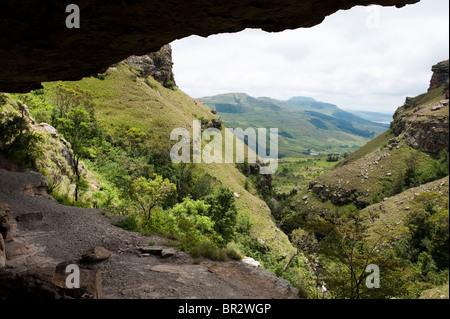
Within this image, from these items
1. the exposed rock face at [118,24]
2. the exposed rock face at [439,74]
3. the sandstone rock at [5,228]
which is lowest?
the sandstone rock at [5,228]

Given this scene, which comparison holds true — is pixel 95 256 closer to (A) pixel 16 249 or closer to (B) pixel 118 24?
(A) pixel 16 249

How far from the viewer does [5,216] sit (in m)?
11.3

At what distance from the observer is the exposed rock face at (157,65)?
86.7 meters

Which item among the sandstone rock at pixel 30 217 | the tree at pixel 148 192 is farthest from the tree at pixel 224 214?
the sandstone rock at pixel 30 217

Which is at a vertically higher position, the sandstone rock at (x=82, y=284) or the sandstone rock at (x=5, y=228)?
the sandstone rock at (x=5, y=228)

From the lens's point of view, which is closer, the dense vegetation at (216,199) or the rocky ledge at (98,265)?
the rocky ledge at (98,265)

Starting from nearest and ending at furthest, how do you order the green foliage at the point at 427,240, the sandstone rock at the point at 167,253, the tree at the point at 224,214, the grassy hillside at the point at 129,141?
the sandstone rock at the point at 167,253 → the tree at the point at 224,214 → the grassy hillside at the point at 129,141 → the green foliage at the point at 427,240

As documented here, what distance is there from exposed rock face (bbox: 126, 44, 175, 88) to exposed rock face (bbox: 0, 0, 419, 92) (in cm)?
8293

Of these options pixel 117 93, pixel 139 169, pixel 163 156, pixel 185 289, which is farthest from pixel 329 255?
pixel 117 93

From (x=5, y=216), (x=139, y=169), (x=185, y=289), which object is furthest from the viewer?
(x=139, y=169)

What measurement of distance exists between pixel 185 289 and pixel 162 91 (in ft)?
289

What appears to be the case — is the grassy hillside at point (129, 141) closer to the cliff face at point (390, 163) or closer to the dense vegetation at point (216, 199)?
the dense vegetation at point (216, 199)

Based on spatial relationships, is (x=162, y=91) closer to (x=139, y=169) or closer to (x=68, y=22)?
(x=139, y=169)

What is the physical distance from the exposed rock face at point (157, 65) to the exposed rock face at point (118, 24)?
82932 mm
